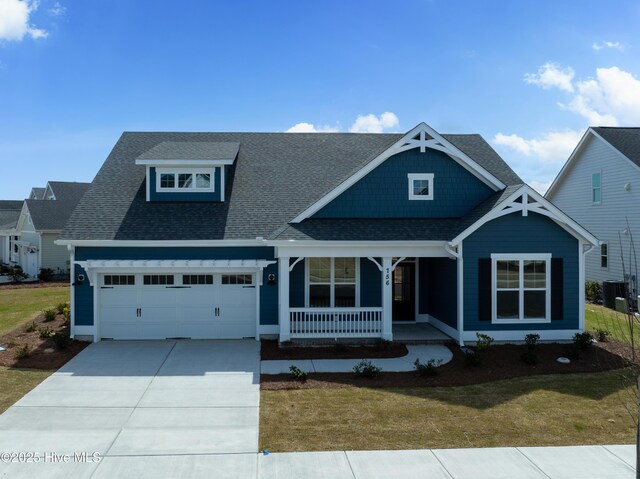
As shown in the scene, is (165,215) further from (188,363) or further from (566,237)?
(566,237)

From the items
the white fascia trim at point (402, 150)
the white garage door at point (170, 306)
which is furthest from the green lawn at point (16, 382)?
the white fascia trim at point (402, 150)

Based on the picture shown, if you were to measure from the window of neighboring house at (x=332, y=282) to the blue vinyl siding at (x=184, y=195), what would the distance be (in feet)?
13.1

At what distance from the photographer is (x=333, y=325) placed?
605 inches

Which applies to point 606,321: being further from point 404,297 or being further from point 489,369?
point 489,369

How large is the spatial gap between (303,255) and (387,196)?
3302mm

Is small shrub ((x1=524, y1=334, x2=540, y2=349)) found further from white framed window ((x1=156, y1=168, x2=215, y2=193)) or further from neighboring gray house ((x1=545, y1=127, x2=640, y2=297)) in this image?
white framed window ((x1=156, y1=168, x2=215, y2=193))

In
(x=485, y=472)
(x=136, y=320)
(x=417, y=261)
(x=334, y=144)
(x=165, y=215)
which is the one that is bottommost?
(x=485, y=472)

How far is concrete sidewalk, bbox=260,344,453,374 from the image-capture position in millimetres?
12734

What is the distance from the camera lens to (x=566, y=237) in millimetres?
15031

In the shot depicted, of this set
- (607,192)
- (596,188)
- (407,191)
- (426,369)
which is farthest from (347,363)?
(596,188)

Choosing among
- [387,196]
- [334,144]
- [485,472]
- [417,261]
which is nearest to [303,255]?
[387,196]

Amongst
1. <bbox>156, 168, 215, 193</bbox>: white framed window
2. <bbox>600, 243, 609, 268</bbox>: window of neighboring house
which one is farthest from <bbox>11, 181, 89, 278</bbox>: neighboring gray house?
<bbox>600, 243, 609, 268</bbox>: window of neighboring house

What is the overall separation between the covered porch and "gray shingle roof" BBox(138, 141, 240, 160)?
14.7ft

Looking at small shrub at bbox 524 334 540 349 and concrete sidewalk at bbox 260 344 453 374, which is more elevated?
small shrub at bbox 524 334 540 349
